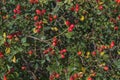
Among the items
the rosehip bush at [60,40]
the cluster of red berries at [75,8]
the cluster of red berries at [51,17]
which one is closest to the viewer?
the rosehip bush at [60,40]

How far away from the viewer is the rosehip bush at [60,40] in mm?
2688

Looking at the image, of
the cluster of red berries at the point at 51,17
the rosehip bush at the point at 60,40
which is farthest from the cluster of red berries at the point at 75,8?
the cluster of red berries at the point at 51,17

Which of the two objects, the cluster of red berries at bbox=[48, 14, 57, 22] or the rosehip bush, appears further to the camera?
the cluster of red berries at bbox=[48, 14, 57, 22]

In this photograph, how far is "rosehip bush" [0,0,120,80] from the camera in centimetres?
269

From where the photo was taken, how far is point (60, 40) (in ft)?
9.98

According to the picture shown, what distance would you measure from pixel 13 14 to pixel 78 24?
28.2 inches

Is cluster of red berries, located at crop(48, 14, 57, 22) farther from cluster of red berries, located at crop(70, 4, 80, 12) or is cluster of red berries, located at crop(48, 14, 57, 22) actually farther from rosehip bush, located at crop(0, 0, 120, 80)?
cluster of red berries, located at crop(70, 4, 80, 12)

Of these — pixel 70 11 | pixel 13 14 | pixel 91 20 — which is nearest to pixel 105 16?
pixel 91 20

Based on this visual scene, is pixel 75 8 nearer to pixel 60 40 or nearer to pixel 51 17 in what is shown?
pixel 51 17

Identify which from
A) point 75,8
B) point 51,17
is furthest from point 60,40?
point 75,8

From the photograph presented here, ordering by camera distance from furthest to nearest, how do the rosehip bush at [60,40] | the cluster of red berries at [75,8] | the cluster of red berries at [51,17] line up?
the cluster of red berries at [75,8], the cluster of red berries at [51,17], the rosehip bush at [60,40]

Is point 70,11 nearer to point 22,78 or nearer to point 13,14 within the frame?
point 13,14

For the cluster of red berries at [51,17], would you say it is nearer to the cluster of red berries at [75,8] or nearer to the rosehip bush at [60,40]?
the rosehip bush at [60,40]

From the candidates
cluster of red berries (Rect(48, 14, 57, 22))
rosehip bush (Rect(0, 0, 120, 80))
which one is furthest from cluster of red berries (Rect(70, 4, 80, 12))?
cluster of red berries (Rect(48, 14, 57, 22))
